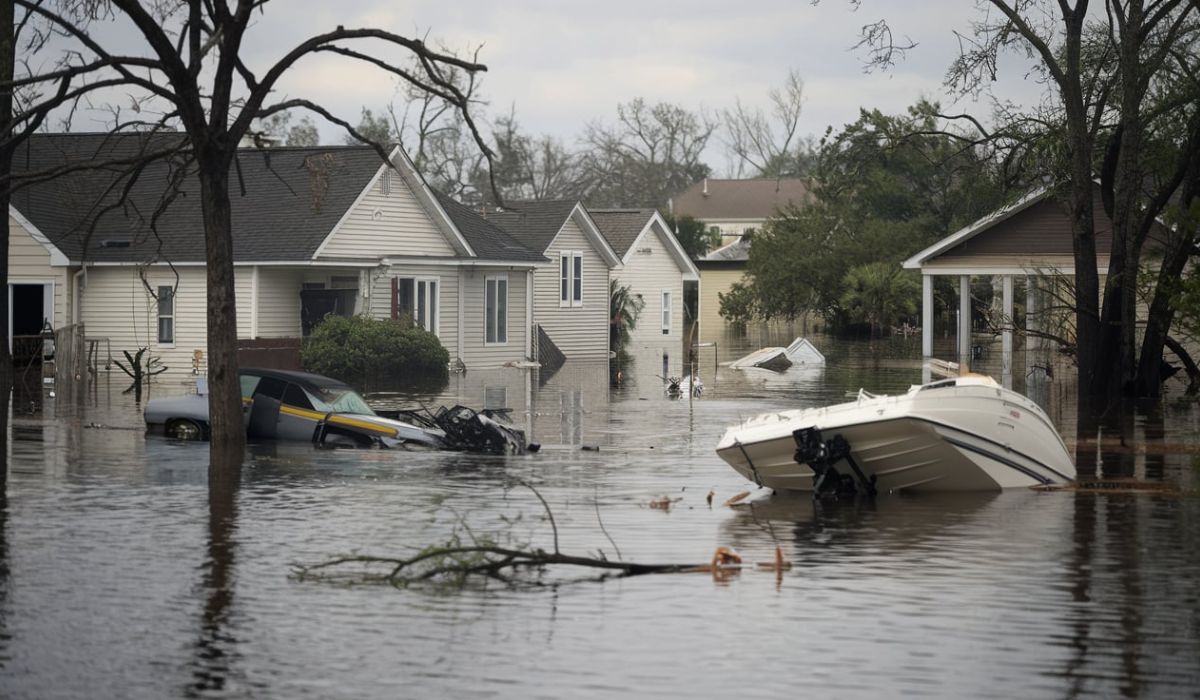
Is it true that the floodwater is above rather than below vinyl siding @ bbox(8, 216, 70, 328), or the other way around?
below

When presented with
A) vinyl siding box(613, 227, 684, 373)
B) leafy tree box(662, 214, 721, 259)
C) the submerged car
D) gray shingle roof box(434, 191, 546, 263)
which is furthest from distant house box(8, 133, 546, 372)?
leafy tree box(662, 214, 721, 259)

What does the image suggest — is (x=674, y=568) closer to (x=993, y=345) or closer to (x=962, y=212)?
(x=993, y=345)

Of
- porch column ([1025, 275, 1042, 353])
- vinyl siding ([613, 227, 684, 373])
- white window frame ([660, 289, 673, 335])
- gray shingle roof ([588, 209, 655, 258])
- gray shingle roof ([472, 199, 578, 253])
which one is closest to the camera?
porch column ([1025, 275, 1042, 353])

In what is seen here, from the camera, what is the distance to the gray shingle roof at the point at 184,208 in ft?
138

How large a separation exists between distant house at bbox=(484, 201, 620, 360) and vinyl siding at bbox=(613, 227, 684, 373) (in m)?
5.82

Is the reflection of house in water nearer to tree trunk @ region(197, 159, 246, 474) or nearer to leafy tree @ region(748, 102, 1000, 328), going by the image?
tree trunk @ region(197, 159, 246, 474)

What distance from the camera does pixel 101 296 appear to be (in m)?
43.0

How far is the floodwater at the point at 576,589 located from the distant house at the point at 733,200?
105 metres

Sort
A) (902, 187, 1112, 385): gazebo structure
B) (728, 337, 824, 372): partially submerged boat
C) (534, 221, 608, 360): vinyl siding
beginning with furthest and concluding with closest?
(534, 221, 608, 360): vinyl siding, (728, 337, 824, 372): partially submerged boat, (902, 187, 1112, 385): gazebo structure

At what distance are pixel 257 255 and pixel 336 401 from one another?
17515 millimetres

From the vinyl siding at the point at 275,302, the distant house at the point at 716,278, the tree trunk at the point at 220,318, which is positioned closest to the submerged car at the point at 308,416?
the tree trunk at the point at 220,318

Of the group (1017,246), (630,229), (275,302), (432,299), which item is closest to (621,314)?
(630,229)

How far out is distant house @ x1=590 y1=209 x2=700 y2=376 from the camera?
6662 centimetres

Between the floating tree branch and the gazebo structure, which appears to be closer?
the floating tree branch
